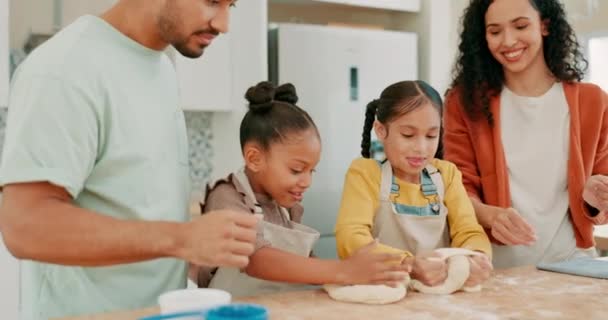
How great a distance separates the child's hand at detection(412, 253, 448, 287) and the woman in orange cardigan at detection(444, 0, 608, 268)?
461 mm

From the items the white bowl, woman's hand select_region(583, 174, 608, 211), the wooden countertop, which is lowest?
the wooden countertop

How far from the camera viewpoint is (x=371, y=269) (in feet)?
3.87

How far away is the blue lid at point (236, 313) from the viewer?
83cm

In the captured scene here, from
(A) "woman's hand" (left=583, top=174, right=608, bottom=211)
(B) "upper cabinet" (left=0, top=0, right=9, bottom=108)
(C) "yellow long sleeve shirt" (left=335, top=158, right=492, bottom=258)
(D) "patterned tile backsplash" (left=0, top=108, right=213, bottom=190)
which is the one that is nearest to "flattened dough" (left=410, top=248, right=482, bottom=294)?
(C) "yellow long sleeve shirt" (left=335, top=158, right=492, bottom=258)

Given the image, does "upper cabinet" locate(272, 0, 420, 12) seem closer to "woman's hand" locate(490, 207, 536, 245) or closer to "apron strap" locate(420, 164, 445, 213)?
"apron strap" locate(420, 164, 445, 213)

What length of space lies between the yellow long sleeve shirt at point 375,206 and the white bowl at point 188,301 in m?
0.49

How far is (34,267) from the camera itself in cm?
113

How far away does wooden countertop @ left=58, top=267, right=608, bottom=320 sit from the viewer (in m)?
1.02

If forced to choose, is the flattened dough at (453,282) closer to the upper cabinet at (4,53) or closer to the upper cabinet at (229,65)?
the upper cabinet at (229,65)

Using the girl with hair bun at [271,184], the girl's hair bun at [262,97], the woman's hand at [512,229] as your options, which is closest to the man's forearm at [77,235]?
the girl with hair bun at [271,184]

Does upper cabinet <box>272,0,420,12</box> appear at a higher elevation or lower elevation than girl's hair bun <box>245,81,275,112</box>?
higher

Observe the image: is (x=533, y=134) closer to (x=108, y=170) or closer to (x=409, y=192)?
(x=409, y=192)

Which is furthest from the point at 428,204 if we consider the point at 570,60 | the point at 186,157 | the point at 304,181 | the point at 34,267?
the point at 34,267

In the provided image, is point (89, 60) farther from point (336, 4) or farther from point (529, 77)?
point (336, 4)
